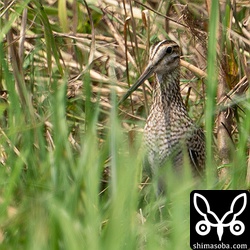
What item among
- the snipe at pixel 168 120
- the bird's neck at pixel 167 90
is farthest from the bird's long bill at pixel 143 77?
the bird's neck at pixel 167 90

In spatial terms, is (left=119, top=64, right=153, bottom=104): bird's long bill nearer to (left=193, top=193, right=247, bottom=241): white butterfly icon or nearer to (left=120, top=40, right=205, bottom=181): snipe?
(left=120, top=40, right=205, bottom=181): snipe

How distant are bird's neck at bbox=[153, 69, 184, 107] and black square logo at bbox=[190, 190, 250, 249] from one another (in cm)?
139

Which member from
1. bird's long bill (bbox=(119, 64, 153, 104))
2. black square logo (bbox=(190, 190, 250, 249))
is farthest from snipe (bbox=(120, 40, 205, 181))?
black square logo (bbox=(190, 190, 250, 249))

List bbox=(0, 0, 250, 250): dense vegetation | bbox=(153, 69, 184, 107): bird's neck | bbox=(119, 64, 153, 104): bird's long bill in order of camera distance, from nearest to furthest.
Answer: bbox=(0, 0, 250, 250): dense vegetation → bbox=(119, 64, 153, 104): bird's long bill → bbox=(153, 69, 184, 107): bird's neck

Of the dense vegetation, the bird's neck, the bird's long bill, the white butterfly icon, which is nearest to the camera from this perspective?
the dense vegetation

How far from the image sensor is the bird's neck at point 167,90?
416 cm

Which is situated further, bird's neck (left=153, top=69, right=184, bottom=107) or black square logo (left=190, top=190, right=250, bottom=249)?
bird's neck (left=153, top=69, right=184, bottom=107)

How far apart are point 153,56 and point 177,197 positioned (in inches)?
61.5

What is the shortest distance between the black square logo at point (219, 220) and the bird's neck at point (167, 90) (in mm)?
1385

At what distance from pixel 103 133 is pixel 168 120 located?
0.31 meters

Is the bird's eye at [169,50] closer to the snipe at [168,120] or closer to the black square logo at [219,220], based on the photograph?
the snipe at [168,120]

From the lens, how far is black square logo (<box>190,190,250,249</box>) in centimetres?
267

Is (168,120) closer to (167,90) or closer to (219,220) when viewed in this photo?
(167,90)

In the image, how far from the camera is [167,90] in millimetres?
4176
